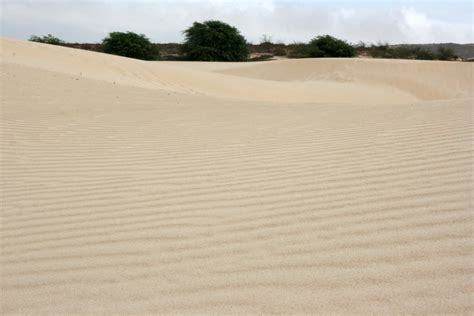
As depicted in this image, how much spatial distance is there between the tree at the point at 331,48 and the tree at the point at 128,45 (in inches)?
457

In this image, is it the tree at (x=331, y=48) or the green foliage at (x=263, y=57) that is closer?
the tree at (x=331, y=48)

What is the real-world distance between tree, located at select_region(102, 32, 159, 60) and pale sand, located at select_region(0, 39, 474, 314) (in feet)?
92.5

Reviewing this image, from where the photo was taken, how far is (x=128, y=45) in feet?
116

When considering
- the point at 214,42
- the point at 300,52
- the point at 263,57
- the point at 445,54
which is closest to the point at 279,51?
the point at 263,57

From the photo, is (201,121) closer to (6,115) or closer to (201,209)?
(6,115)

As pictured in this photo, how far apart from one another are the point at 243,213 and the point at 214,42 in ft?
115

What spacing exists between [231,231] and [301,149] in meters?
2.20

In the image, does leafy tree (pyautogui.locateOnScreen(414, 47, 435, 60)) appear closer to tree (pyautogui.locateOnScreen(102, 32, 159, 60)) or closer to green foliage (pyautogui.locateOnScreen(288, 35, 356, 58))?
green foliage (pyautogui.locateOnScreen(288, 35, 356, 58))

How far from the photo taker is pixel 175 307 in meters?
2.74

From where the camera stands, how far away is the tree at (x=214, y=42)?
37.0m

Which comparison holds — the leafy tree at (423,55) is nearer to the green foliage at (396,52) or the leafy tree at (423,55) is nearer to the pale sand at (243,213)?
the green foliage at (396,52)

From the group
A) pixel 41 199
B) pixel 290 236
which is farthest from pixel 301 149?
pixel 41 199

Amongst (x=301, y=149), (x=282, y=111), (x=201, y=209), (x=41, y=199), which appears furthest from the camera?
(x=282, y=111)

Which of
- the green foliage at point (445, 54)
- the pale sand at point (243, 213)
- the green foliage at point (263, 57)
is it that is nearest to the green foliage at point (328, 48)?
the green foliage at point (263, 57)
